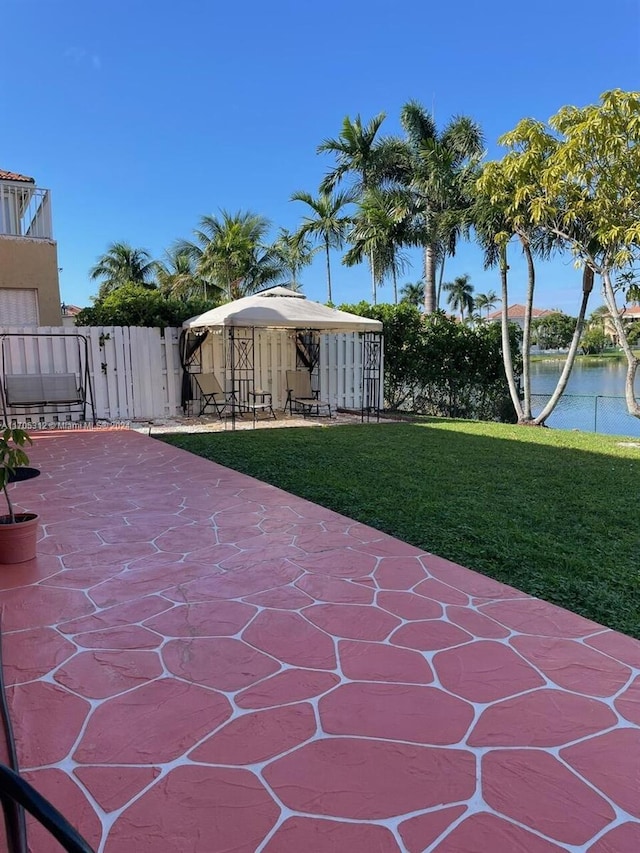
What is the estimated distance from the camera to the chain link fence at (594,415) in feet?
38.0

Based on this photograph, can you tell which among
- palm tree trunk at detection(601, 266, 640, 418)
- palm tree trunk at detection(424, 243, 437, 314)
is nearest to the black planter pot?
palm tree trunk at detection(601, 266, 640, 418)

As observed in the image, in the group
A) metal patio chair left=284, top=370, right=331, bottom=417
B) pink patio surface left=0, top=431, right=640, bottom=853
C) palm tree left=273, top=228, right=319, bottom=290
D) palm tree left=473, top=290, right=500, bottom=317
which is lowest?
pink patio surface left=0, top=431, right=640, bottom=853

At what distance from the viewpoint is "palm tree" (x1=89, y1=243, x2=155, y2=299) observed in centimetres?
3784

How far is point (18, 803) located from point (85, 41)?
1526 centimetres

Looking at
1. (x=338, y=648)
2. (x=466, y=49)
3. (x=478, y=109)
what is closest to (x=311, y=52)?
(x=466, y=49)

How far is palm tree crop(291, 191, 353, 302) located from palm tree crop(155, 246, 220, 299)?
8.60 m

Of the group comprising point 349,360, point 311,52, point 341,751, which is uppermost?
point 311,52

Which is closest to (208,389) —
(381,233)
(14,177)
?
(14,177)

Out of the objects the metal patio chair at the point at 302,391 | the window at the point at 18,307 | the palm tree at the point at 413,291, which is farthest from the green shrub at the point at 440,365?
the palm tree at the point at 413,291

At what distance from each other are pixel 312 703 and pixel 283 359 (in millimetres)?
11449

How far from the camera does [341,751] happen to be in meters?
1.97

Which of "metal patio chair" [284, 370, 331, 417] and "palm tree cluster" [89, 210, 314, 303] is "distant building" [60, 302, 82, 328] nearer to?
"palm tree cluster" [89, 210, 314, 303]

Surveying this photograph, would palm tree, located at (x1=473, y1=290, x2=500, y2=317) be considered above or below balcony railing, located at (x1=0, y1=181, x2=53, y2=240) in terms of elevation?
above

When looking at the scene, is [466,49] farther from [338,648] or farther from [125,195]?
[125,195]
